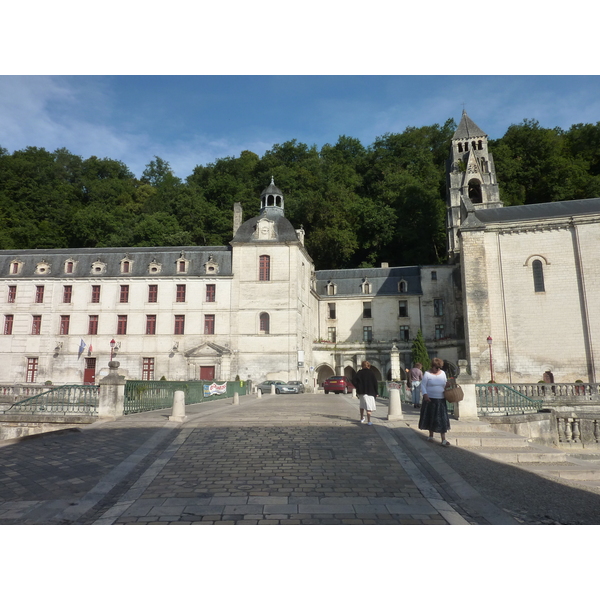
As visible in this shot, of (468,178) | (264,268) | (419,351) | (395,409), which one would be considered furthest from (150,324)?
(468,178)

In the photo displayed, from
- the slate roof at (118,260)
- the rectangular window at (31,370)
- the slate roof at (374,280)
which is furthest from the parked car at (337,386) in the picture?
the rectangular window at (31,370)

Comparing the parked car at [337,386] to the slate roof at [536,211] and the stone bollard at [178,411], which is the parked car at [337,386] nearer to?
the slate roof at [536,211]

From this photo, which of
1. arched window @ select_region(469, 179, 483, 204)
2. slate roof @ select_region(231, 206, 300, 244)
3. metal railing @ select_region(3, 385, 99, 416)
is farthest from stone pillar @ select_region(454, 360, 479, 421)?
arched window @ select_region(469, 179, 483, 204)

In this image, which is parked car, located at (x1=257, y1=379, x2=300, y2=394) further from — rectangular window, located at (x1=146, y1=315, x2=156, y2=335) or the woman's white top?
the woman's white top

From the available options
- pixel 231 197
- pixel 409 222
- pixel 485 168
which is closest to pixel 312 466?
pixel 485 168

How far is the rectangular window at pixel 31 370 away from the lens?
37938 millimetres

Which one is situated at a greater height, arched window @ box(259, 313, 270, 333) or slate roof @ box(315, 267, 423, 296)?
slate roof @ box(315, 267, 423, 296)

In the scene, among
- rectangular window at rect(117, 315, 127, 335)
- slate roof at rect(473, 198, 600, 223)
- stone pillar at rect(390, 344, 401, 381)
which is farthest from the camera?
rectangular window at rect(117, 315, 127, 335)

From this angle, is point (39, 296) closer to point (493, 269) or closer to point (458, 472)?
point (493, 269)

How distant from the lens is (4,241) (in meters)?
51.2

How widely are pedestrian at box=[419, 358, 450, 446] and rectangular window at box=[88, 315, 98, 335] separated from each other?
36.0 metres

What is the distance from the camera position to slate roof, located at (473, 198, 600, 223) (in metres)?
34.9

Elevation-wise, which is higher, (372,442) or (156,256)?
(156,256)

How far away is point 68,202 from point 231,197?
74.7 feet
